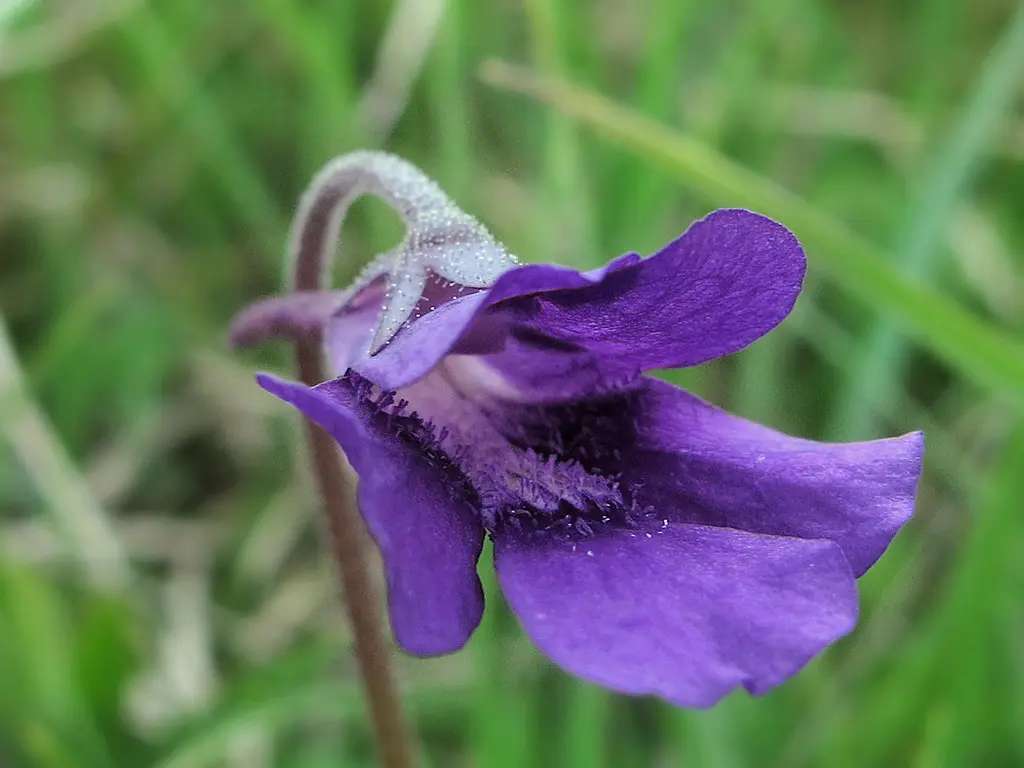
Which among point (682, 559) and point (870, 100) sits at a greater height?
point (682, 559)

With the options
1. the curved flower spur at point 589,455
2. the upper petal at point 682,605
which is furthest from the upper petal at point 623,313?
the upper petal at point 682,605

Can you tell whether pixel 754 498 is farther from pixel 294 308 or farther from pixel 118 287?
pixel 118 287

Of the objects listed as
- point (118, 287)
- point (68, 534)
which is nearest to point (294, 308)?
point (68, 534)

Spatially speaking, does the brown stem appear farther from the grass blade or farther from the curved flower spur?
the grass blade

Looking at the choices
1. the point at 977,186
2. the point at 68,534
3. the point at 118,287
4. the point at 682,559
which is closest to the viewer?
the point at 682,559

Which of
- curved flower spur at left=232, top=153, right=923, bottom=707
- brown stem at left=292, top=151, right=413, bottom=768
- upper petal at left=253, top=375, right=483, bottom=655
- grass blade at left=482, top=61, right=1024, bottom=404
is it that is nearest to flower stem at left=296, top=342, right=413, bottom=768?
brown stem at left=292, top=151, right=413, bottom=768

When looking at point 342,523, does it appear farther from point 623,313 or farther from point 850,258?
point 850,258
